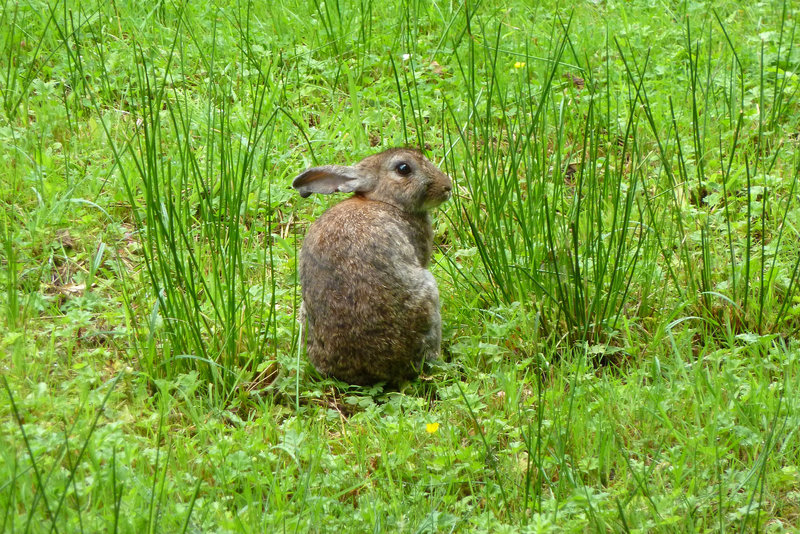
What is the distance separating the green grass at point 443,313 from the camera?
3.52 meters

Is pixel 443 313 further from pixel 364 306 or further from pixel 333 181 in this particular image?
pixel 333 181

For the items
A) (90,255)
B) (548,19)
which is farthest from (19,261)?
(548,19)

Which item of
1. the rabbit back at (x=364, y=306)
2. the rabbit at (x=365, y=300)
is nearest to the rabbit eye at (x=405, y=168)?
the rabbit at (x=365, y=300)

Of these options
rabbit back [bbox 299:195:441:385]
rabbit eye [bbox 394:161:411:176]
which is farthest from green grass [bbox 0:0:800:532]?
rabbit eye [bbox 394:161:411:176]

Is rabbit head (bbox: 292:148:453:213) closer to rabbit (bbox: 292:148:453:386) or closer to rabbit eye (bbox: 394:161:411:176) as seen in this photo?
rabbit eye (bbox: 394:161:411:176)

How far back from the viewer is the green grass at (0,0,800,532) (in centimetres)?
352

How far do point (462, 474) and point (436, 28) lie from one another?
4.86 m

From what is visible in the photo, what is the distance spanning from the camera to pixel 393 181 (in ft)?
17.7

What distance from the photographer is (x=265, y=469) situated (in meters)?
3.74

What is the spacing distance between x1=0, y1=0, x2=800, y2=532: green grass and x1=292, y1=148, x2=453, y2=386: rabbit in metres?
0.12

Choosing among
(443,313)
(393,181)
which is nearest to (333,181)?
(393,181)

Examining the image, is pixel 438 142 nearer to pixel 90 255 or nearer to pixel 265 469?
pixel 90 255

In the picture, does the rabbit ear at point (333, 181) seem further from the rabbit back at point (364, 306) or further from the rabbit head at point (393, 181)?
the rabbit back at point (364, 306)

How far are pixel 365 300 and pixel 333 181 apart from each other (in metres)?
0.98
